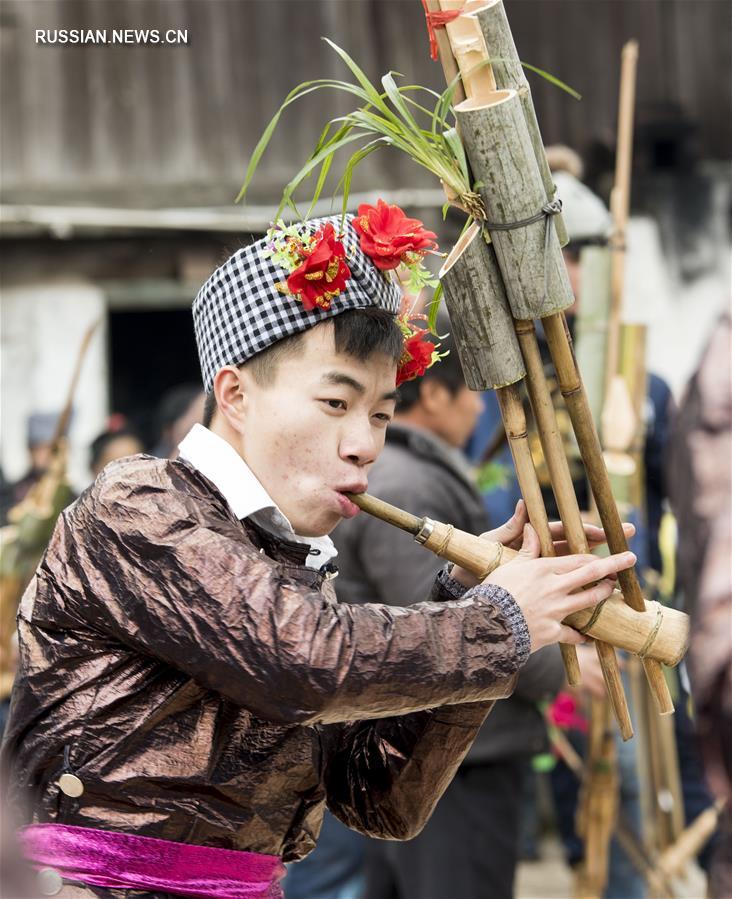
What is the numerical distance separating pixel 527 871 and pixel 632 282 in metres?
3.94

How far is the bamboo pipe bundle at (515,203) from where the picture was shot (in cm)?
193

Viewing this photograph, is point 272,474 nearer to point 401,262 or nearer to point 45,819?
point 401,262

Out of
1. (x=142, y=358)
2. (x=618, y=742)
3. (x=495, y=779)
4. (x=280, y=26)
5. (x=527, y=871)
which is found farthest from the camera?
(x=142, y=358)

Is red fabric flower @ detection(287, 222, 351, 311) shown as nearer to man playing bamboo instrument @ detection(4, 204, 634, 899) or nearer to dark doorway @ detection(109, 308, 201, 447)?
man playing bamboo instrument @ detection(4, 204, 634, 899)

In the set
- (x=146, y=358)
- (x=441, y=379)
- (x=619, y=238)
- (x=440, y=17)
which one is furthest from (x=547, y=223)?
(x=146, y=358)

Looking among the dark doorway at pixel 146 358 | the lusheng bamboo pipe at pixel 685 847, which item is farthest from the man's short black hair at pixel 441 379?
the dark doorway at pixel 146 358

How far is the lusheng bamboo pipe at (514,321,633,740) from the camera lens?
2127 millimetres

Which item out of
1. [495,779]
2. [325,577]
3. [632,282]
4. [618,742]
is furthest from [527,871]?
[325,577]

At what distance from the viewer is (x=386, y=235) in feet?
7.38

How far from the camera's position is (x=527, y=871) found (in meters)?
6.30

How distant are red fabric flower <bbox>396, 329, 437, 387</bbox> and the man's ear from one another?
12.1 inches

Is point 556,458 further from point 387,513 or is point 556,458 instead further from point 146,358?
point 146,358

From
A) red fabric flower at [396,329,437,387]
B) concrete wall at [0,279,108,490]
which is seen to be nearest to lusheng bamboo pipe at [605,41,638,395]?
red fabric flower at [396,329,437,387]

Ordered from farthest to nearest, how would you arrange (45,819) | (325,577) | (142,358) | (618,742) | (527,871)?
(142,358), (527,871), (618,742), (325,577), (45,819)
